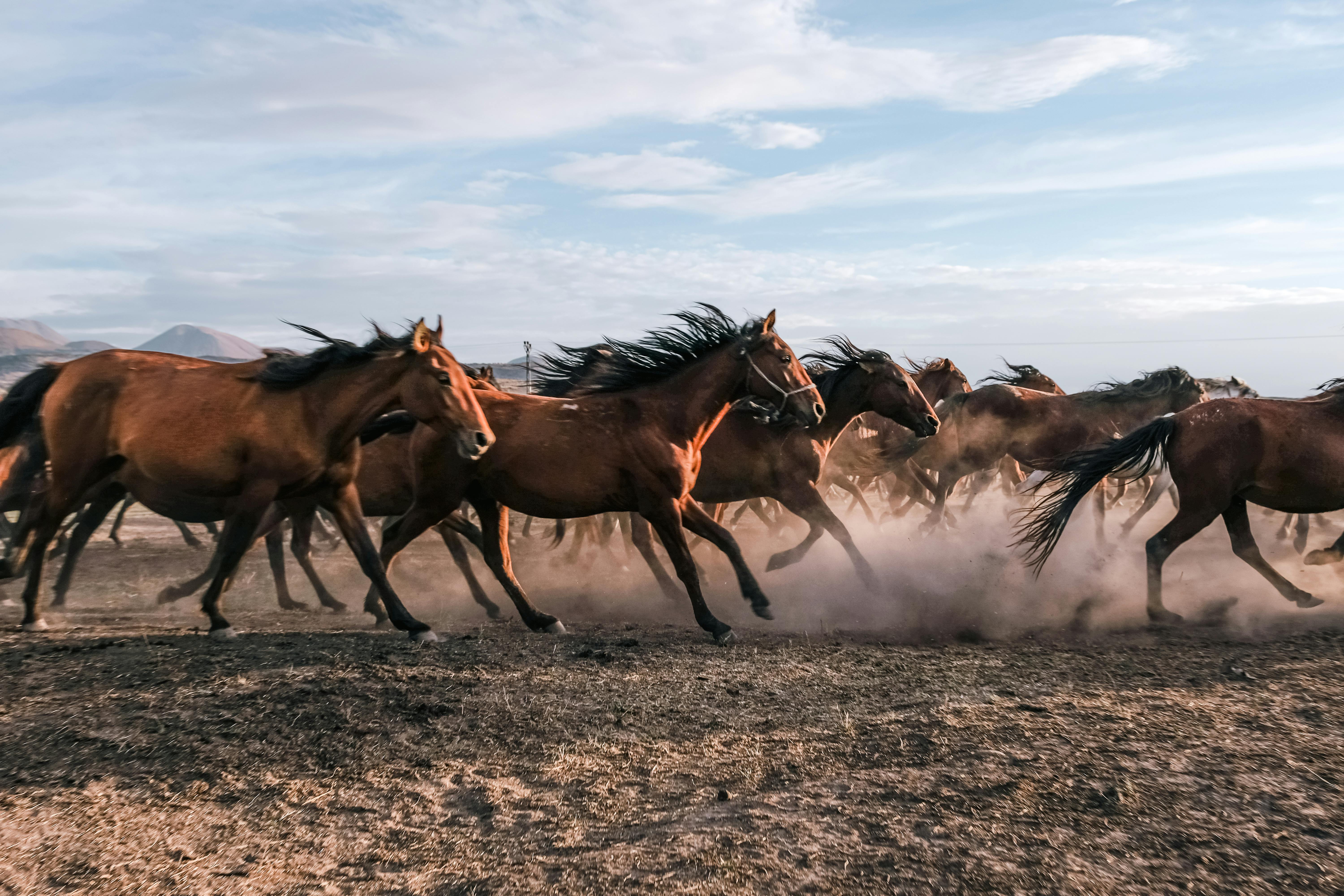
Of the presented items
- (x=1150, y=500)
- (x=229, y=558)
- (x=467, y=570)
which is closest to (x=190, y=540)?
(x=467, y=570)

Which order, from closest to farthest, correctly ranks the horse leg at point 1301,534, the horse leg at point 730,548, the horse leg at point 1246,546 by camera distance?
the horse leg at point 730,548 → the horse leg at point 1246,546 → the horse leg at point 1301,534

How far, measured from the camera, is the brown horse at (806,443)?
28.0ft

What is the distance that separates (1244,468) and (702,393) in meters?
3.81

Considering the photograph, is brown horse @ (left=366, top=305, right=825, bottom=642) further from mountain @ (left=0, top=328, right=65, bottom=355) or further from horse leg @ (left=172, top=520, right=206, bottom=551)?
mountain @ (left=0, top=328, right=65, bottom=355)

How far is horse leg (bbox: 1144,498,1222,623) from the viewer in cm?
700

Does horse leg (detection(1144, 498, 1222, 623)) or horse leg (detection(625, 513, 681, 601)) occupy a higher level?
horse leg (detection(1144, 498, 1222, 623))

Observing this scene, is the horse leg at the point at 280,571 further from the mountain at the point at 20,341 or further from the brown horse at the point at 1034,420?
the mountain at the point at 20,341

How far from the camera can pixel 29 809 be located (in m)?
3.64

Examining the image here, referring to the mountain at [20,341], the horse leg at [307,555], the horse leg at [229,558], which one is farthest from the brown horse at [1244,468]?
the mountain at [20,341]

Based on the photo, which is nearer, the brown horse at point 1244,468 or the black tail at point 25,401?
the brown horse at point 1244,468

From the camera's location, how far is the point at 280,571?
8.84 meters

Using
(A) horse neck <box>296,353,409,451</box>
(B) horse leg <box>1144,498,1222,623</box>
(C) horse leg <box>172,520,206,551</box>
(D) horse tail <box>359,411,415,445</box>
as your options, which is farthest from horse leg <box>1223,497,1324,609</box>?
(C) horse leg <box>172,520,206,551</box>

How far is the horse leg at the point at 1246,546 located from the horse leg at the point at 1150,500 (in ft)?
13.0

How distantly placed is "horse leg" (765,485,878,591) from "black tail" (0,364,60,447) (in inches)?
225
